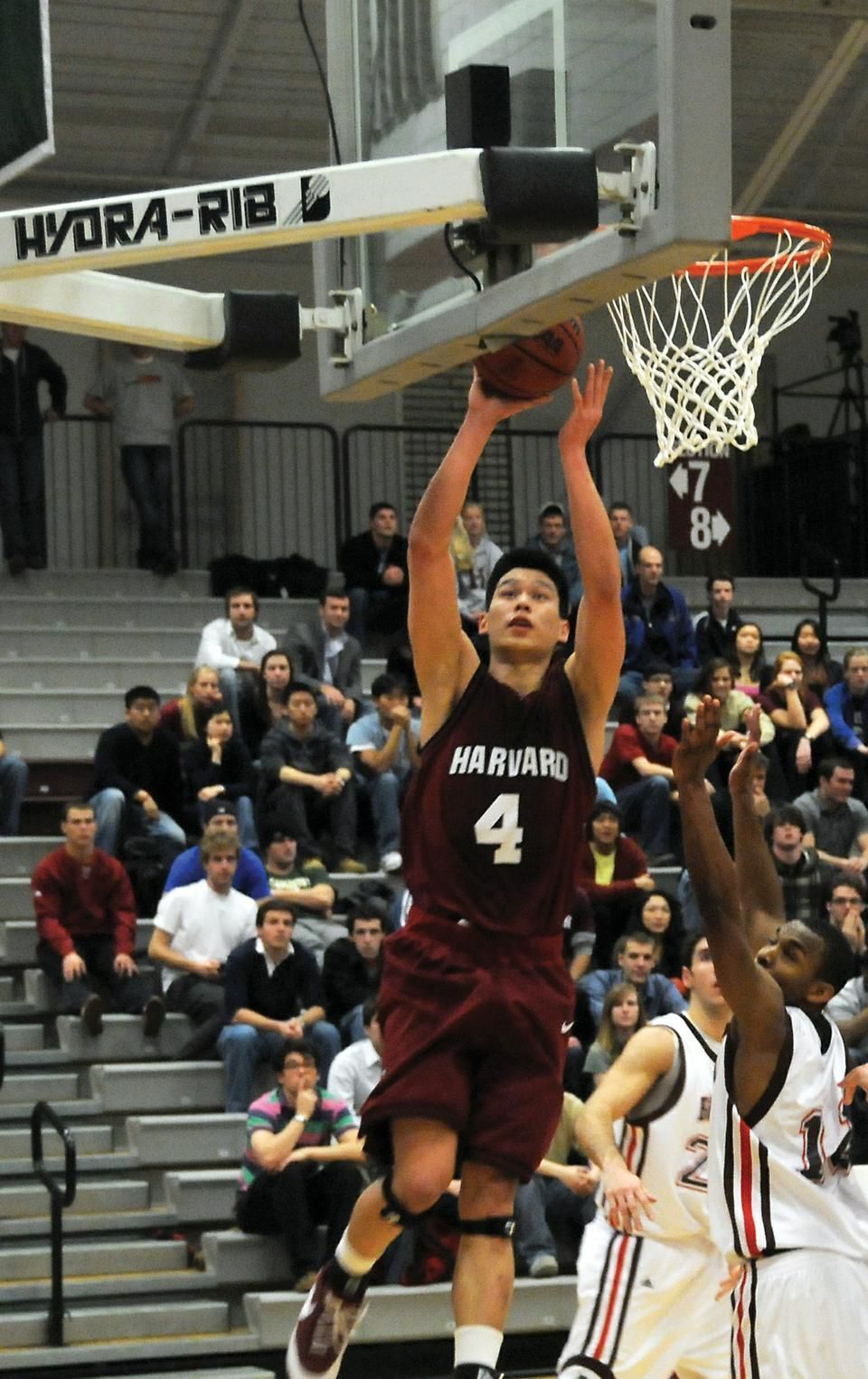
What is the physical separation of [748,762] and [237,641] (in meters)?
8.64

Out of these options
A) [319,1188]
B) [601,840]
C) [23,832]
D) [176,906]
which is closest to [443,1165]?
[319,1188]

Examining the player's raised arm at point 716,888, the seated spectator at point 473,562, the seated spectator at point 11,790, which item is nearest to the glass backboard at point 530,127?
the player's raised arm at point 716,888

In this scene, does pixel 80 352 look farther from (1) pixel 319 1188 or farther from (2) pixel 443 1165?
(2) pixel 443 1165

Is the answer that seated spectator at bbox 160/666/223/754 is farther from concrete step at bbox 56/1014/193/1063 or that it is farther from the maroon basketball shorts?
the maroon basketball shorts

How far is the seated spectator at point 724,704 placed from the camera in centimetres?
1406

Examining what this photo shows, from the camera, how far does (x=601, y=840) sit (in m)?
12.5

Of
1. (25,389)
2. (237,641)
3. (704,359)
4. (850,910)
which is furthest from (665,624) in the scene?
(704,359)

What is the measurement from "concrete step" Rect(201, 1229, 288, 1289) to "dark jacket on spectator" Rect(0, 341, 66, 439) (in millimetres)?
6564

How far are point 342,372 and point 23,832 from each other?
27.0 ft

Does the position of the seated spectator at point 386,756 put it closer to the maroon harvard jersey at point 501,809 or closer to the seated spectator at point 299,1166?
the seated spectator at point 299,1166

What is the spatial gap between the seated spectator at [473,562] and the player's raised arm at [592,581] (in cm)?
914

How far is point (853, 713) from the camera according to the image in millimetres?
15008

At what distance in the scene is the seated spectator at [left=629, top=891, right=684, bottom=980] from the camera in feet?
39.1

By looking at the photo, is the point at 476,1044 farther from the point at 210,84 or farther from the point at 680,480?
the point at 680,480
